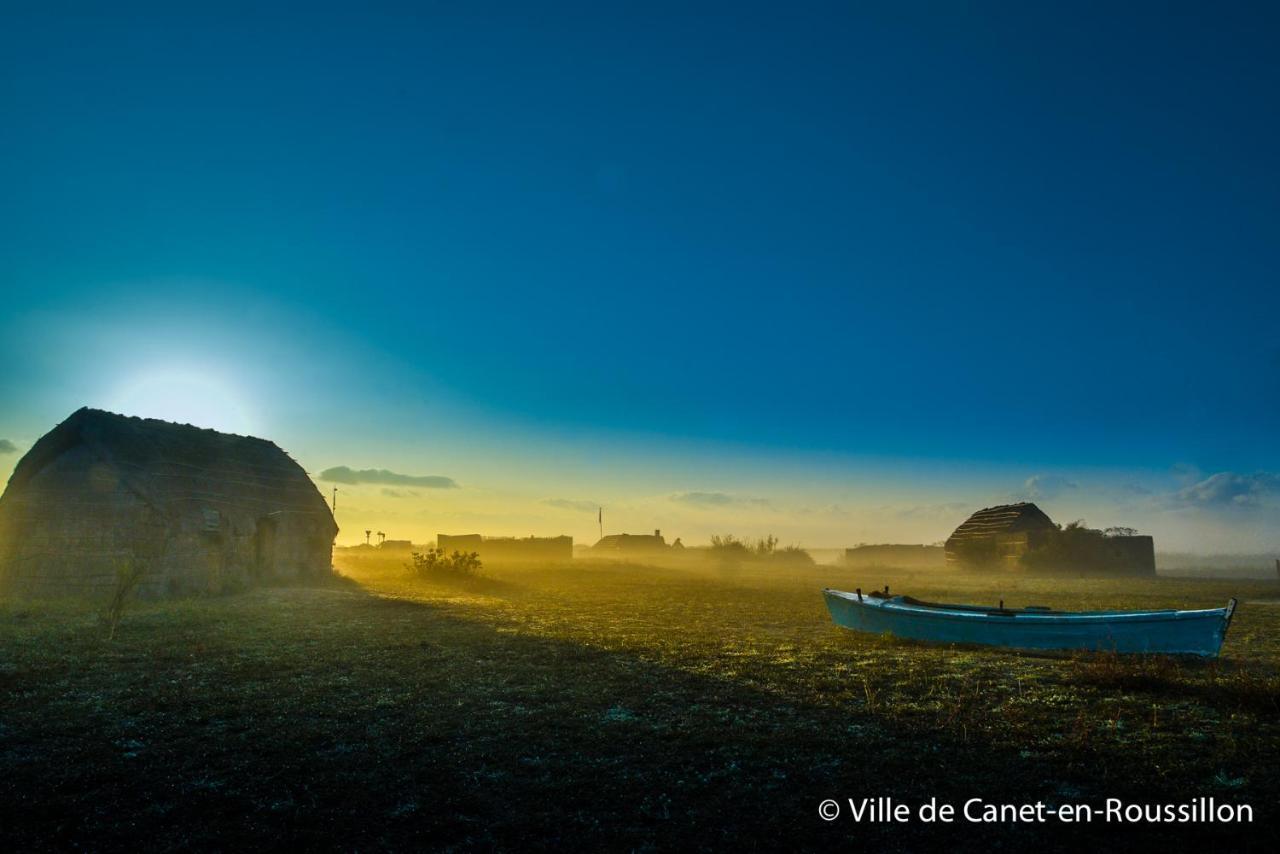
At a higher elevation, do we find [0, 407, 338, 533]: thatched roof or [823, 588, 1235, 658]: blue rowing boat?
[0, 407, 338, 533]: thatched roof

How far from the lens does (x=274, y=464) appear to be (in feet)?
108

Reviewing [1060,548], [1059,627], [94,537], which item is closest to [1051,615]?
[1059,627]

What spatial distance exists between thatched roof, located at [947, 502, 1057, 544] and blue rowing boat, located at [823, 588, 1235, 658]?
133 ft

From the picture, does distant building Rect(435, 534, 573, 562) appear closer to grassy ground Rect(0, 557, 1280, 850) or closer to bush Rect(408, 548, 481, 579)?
bush Rect(408, 548, 481, 579)

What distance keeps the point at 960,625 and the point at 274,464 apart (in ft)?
103

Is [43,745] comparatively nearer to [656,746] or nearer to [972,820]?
[656,746]

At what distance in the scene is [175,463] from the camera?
27.1m

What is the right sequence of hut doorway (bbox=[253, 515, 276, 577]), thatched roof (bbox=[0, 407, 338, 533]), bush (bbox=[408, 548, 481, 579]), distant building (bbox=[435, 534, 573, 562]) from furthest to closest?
distant building (bbox=[435, 534, 573, 562])
bush (bbox=[408, 548, 481, 579])
hut doorway (bbox=[253, 515, 276, 577])
thatched roof (bbox=[0, 407, 338, 533])

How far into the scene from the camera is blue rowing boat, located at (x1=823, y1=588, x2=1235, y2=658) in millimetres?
12391

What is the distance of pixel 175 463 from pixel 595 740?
26738 mm

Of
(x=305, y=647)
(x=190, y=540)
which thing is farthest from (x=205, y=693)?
(x=190, y=540)

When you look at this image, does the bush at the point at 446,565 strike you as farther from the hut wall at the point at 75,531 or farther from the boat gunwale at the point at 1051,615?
the boat gunwale at the point at 1051,615

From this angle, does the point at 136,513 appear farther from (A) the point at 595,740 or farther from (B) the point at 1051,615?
(B) the point at 1051,615

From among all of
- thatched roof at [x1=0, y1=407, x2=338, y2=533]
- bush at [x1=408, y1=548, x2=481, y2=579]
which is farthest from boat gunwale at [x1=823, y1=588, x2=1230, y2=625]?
thatched roof at [x1=0, y1=407, x2=338, y2=533]
